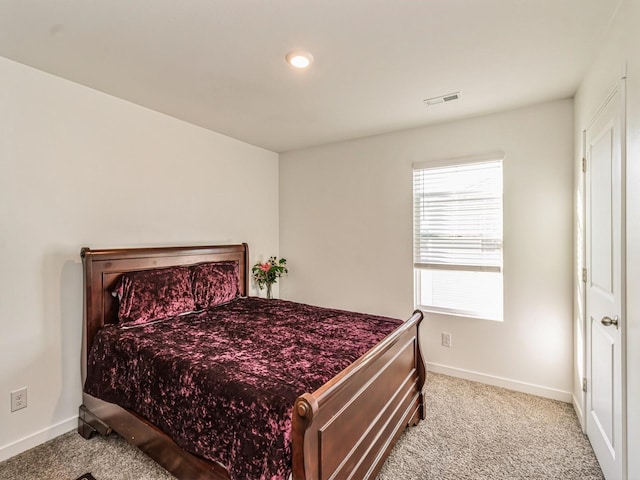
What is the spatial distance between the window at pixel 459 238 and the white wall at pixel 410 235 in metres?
0.10

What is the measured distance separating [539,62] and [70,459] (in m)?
4.05

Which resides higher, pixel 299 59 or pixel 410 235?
pixel 299 59

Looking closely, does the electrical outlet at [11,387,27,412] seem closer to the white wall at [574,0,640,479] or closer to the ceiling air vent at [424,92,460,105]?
the white wall at [574,0,640,479]

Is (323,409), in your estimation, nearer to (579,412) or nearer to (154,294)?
(154,294)

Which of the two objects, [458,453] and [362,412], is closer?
[362,412]

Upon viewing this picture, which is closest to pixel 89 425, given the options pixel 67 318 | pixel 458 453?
pixel 67 318

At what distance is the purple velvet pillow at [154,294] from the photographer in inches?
97.0

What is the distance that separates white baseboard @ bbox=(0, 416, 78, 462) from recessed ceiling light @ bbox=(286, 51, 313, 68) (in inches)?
119

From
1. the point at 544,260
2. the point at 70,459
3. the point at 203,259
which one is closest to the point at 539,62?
the point at 544,260

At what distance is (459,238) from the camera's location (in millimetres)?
3244

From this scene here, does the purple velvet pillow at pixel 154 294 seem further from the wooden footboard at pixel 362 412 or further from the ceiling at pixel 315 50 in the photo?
the wooden footboard at pixel 362 412

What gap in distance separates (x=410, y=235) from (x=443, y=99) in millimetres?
1372

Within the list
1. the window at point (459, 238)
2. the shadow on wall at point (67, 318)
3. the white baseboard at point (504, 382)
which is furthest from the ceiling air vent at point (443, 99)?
the shadow on wall at point (67, 318)

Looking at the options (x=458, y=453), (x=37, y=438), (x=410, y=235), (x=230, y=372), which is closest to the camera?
(x=230, y=372)
